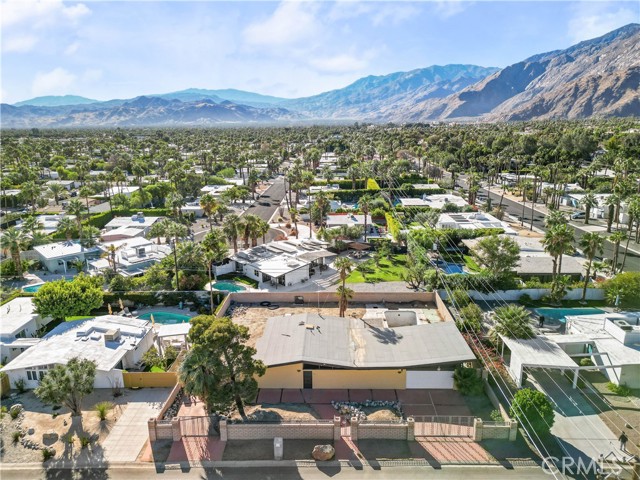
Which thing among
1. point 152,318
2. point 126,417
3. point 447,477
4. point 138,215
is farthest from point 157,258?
point 447,477

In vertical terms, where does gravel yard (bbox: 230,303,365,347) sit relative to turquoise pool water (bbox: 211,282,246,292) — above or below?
above

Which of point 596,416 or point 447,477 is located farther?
point 596,416

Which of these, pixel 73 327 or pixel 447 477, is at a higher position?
pixel 73 327

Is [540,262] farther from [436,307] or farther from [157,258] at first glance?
[157,258]

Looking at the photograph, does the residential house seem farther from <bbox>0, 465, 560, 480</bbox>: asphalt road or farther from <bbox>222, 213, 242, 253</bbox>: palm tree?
<bbox>0, 465, 560, 480</bbox>: asphalt road

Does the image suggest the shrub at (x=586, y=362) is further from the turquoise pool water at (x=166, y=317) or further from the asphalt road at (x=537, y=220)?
the turquoise pool water at (x=166, y=317)

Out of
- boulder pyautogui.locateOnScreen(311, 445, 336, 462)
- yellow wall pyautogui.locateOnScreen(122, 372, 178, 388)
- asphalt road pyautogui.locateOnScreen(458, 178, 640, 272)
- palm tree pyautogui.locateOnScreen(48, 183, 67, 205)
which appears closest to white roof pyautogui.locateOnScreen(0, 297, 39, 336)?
yellow wall pyautogui.locateOnScreen(122, 372, 178, 388)

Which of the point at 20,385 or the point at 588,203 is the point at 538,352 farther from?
the point at 588,203
